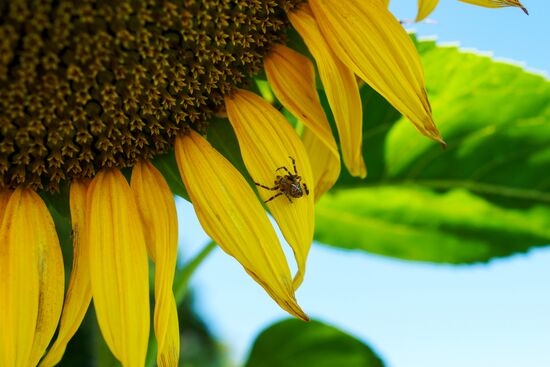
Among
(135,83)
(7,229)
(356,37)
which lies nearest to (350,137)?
(356,37)

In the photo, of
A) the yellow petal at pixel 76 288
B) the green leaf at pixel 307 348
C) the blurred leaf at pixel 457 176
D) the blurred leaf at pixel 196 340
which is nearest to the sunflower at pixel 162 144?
the yellow petal at pixel 76 288

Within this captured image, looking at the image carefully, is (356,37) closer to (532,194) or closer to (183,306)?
(532,194)

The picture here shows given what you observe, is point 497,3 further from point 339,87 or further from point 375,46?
point 339,87

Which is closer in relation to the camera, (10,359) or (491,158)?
(10,359)

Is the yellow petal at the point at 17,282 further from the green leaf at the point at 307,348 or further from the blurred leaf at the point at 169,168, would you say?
the green leaf at the point at 307,348

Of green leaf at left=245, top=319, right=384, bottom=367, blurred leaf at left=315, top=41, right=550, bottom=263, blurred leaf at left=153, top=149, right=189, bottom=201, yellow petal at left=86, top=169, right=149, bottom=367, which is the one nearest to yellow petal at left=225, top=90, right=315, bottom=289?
blurred leaf at left=153, top=149, right=189, bottom=201

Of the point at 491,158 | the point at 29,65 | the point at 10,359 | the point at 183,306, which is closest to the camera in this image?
the point at 29,65

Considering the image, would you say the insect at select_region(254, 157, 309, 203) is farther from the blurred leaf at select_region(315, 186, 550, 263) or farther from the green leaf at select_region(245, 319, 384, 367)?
the green leaf at select_region(245, 319, 384, 367)
